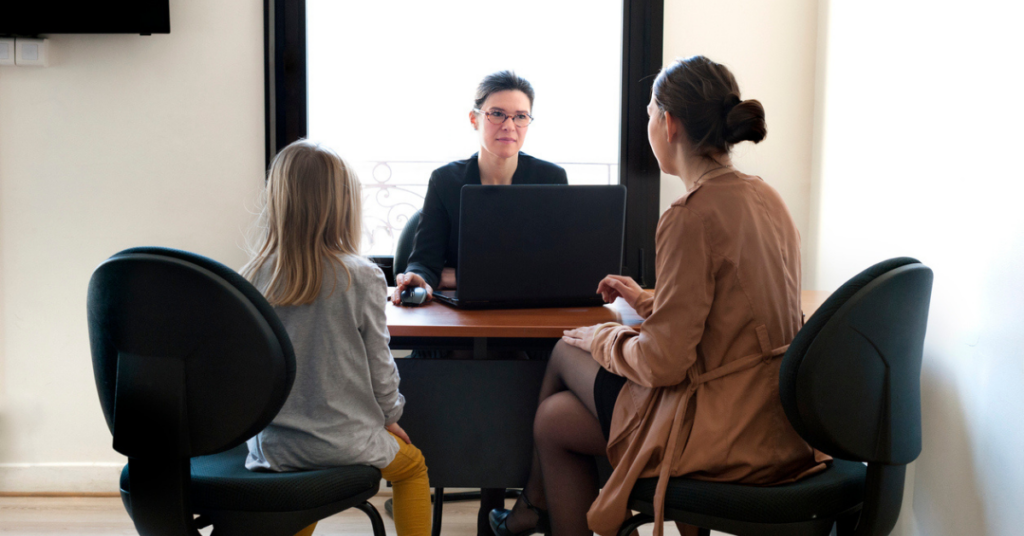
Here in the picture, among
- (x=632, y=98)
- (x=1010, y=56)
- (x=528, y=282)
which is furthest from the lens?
(x=632, y=98)

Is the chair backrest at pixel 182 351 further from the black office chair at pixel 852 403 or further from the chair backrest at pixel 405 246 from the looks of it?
the chair backrest at pixel 405 246

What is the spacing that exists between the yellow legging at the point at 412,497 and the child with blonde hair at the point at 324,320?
0.10 ft

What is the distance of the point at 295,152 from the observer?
4.36 feet

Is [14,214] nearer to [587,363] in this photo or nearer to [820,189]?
[587,363]

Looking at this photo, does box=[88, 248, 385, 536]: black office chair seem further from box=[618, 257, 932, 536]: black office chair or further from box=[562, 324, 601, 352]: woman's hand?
box=[618, 257, 932, 536]: black office chair

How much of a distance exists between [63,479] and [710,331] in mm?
2469

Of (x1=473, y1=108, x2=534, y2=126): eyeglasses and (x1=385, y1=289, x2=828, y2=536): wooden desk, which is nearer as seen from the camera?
(x1=385, y1=289, x2=828, y2=536): wooden desk

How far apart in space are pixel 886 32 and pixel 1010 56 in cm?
73

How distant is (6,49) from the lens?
2.42 metres

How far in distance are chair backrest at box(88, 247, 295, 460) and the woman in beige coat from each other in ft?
2.01

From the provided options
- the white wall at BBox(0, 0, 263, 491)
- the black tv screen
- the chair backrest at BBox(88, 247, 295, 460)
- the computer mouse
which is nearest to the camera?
the chair backrest at BBox(88, 247, 295, 460)

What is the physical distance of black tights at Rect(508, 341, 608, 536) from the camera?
4.69 feet

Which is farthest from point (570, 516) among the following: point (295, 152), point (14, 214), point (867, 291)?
point (14, 214)

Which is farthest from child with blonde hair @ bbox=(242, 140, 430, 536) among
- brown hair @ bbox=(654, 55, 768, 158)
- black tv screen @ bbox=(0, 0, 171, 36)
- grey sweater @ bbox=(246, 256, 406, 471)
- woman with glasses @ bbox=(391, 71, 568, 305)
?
black tv screen @ bbox=(0, 0, 171, 36)
